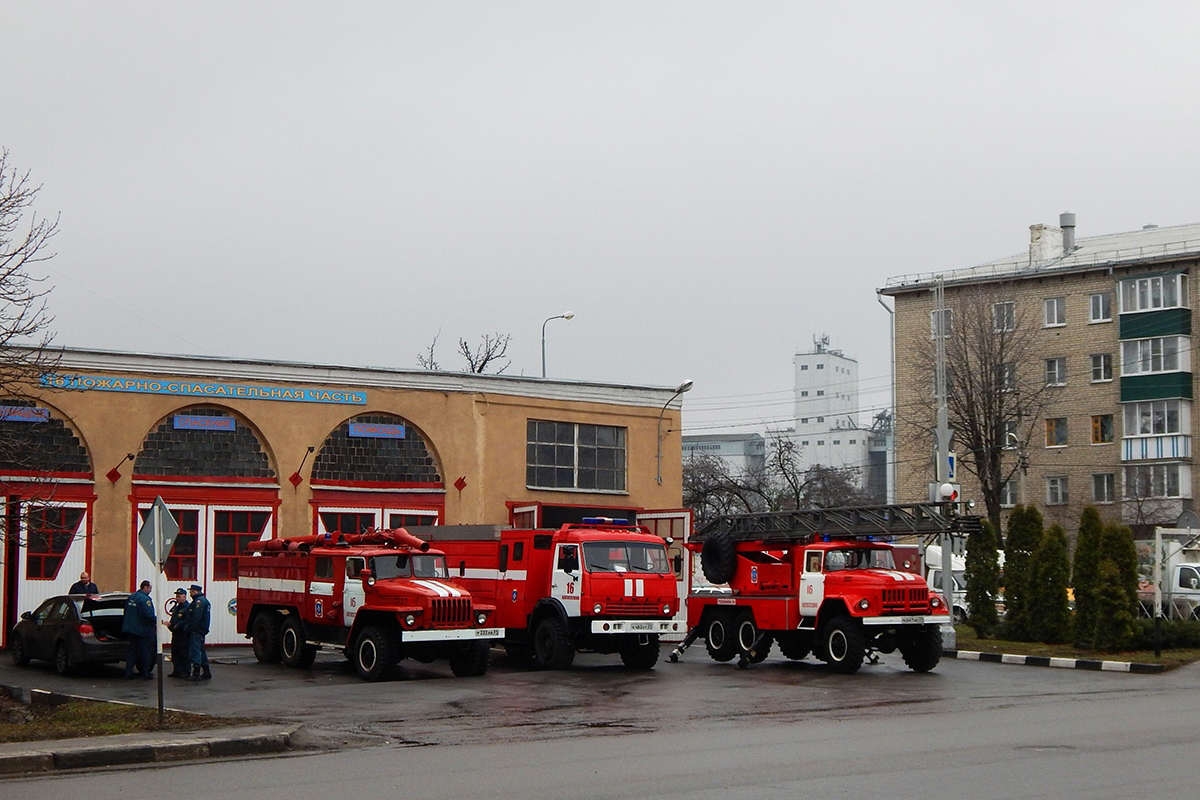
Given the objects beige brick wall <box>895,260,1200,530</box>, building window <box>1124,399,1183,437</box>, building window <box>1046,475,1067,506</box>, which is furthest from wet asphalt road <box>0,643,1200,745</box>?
building window <box>1046,475,1067,506</box>

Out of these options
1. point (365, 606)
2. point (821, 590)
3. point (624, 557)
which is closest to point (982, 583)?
point (821, 590)

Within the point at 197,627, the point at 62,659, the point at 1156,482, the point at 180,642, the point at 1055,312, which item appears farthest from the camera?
the point at 1055,312

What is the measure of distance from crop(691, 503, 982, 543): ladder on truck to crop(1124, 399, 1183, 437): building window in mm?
40222

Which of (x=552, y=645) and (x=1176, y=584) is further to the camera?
(x=1176, y=584)

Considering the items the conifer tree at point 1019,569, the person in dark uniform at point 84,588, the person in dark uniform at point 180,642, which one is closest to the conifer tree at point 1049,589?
the conifer tree at point 1019,569

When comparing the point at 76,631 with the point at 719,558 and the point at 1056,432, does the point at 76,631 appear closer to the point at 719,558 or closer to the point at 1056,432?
the point at 719,558

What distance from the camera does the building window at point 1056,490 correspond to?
64.6 meters

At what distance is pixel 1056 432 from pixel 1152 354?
5.62m

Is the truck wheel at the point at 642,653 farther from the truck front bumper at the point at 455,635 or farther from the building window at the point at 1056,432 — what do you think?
the building window at the point at 1056,432

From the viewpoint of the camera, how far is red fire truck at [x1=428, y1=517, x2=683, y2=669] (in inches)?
973

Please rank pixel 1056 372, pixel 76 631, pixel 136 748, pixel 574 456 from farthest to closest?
1. pixel 1056 372
2. pixel 574 456
3. pixel 76 631
4. pixel 136 748

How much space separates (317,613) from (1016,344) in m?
37.1

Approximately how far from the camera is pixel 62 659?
23.9m

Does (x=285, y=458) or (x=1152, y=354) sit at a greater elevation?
(x=1152, y=354)
